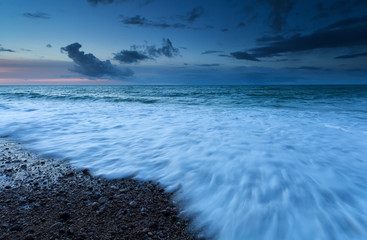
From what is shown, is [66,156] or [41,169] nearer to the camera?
[41,169]

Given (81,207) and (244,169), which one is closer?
(81,207)

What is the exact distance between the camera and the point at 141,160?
3.41 metres

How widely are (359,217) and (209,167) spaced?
1.86 meters

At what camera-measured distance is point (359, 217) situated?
196cm

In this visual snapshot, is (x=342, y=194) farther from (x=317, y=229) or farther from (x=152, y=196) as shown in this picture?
(x=152, y=196)

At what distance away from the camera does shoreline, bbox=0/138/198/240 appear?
1693 millimetres

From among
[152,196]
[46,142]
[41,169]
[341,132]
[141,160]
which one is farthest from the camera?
[341,132]

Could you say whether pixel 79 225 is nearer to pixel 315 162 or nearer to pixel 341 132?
pixel 315 162

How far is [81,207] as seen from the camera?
2029 mm

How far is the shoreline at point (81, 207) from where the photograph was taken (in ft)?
5.56

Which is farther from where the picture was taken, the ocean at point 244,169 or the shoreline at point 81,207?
the ocean at point 244,169

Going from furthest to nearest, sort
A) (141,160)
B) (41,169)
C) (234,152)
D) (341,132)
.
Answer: (341,132), (234,152), (141,160), (41,169)

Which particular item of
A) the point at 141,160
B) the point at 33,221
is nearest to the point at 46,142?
the point at 141,160

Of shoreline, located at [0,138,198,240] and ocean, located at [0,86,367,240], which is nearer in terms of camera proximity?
shoreline, located at [0,138,198,240]
